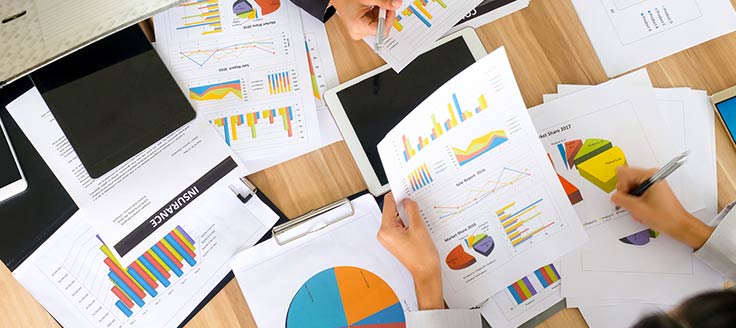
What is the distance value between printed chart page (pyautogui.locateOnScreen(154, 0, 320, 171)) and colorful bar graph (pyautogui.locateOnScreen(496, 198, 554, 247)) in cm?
29

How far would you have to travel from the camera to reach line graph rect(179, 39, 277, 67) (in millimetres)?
817

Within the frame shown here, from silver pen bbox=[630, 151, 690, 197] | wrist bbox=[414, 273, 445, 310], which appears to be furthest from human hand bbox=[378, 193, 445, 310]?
silver pen bbox=[630, 151, 690, 197]

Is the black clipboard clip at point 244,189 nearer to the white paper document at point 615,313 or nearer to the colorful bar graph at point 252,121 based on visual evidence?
the colorful bar graph at point 252,121

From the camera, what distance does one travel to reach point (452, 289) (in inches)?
29.9

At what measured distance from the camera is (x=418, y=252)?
73 centimetres

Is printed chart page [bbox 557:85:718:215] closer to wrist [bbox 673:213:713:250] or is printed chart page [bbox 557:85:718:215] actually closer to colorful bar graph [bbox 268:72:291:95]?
wrist [bbox 673:213:713:250]

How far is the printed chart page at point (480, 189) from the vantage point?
0.72m

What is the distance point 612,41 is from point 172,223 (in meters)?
0.73

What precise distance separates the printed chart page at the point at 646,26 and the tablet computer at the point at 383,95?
20cm

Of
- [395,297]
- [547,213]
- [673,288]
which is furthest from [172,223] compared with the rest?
[673,288]

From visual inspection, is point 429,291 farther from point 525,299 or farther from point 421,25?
point 421,25

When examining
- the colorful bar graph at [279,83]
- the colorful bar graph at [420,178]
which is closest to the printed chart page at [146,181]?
the colorful bar graph at [279,83]

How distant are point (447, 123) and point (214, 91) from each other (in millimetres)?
352

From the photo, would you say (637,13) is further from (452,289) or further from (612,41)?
(452,289)
